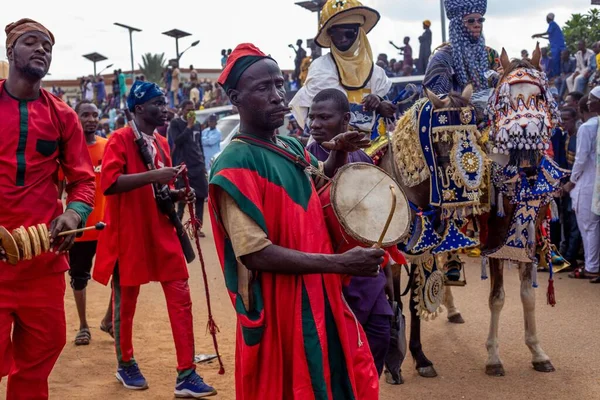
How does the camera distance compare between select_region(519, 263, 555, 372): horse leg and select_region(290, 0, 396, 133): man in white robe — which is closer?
select_region(519, 263, 555, 372): horse leg

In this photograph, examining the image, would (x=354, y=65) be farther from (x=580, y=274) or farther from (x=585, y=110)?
(x=580, y=274)

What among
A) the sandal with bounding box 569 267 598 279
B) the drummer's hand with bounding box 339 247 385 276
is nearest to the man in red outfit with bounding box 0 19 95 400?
the drummer's hand with bounding box 339 247 385 276

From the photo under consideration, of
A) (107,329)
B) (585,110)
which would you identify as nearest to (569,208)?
(585,110)

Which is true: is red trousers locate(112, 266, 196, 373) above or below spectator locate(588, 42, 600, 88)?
below

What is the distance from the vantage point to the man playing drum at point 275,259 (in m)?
3.09

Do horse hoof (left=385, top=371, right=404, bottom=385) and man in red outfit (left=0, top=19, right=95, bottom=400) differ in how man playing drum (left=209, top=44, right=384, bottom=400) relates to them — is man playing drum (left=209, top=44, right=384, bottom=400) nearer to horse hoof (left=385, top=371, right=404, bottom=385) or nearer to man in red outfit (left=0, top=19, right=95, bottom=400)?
man in red outfit (left=0, top=19, right=95, bottom=400)

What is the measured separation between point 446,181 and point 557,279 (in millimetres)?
4307

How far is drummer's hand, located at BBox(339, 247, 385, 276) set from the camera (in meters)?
2.95

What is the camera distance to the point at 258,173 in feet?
10.5

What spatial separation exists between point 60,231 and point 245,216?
1.46 m

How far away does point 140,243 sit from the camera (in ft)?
19.4

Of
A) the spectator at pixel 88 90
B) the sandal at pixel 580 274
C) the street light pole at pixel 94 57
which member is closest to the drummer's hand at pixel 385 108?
the sandal at pixel 580 274

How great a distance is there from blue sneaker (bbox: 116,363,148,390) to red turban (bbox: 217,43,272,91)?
3439mm

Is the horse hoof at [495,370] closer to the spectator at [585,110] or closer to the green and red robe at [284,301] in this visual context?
the green and red robe at [284,301]
